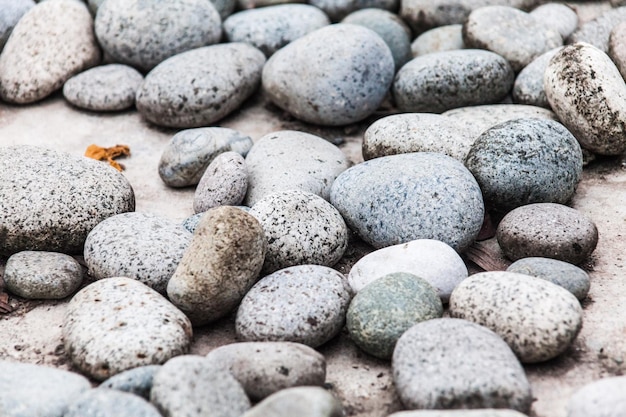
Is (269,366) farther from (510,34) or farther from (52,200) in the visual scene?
(510,34)

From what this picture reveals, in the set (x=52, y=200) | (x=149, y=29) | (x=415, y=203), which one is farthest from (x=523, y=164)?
(x=149, y=29)

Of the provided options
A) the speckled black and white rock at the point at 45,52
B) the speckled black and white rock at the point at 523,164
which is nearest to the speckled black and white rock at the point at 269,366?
the speckled black and white rock at the point at 523,164

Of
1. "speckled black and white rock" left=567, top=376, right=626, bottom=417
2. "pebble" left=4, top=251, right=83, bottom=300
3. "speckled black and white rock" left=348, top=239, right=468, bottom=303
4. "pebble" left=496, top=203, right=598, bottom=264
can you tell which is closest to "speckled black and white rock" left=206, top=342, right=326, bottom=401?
"speckled black and white rock" left=348, top=239, right=468, bottom=303

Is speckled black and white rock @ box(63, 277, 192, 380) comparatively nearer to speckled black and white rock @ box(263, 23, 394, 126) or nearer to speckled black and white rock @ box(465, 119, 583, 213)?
speckled black and white rock @ box(465, 119, 583, 213)

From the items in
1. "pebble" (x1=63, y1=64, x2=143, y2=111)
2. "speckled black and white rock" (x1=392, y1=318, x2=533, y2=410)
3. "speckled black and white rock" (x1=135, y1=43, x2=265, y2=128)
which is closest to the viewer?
"speckled black and white rock" (x1=392, y1=318, x2=533, y2=410)

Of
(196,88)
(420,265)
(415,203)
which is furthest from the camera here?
(196,88)
